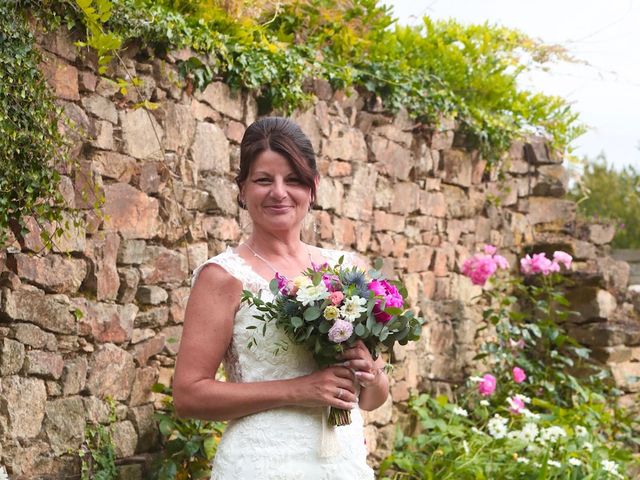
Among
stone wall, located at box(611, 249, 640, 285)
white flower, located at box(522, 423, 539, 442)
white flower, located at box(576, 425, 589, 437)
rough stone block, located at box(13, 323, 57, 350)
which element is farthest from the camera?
stone wall, located at box(611, 249, 640, 285)

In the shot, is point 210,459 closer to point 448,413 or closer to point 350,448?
point 350,448

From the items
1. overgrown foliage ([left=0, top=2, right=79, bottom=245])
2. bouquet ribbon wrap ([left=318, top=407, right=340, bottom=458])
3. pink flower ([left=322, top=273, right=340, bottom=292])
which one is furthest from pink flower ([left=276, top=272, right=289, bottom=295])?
overgrown foliage ([left=0, top=2, right=79, bottom=245])

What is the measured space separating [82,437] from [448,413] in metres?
3.29

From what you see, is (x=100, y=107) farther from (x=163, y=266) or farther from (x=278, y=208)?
(x=278, y=208)

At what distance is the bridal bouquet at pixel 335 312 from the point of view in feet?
8.57

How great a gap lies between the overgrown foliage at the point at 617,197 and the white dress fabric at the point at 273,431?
20600 mm

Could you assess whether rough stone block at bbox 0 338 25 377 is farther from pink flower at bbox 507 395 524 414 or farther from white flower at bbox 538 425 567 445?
pink flower at bbox 507 395 524 414

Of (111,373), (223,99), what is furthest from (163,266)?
(223,99)

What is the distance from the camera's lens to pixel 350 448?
9.16ft

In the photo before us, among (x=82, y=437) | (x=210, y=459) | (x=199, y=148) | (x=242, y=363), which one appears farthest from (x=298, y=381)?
(x=199, y=148)

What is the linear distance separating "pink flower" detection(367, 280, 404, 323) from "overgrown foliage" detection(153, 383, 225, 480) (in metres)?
1.78

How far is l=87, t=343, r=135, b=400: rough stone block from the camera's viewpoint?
12.9 feet

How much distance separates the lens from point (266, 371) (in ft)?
9.18

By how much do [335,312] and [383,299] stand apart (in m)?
0.16
